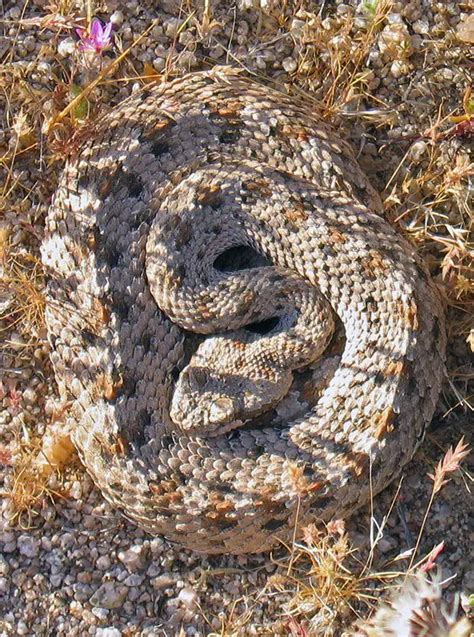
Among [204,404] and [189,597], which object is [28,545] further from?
[204,404]

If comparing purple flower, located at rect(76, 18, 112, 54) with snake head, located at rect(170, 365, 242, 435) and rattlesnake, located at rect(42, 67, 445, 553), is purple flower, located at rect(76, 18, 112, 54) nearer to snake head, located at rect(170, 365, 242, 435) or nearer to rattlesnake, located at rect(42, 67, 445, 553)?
rattlesnake, located at rect(42, 67, 445, 553)

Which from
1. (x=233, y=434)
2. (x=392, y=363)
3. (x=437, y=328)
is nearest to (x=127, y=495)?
(x=233, y=434)

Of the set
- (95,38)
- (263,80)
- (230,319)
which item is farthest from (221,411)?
(95,38)

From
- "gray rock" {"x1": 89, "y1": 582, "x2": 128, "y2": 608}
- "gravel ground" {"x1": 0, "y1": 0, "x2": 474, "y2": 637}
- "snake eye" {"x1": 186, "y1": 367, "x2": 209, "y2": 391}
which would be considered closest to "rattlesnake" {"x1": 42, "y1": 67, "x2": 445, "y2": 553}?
"snake eye" {"x1": 186, "y1": 367, "x2": 209, "y2": 391}

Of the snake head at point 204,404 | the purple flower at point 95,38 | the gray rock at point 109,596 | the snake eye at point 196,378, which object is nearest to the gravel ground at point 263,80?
the gray rock at point 109,596

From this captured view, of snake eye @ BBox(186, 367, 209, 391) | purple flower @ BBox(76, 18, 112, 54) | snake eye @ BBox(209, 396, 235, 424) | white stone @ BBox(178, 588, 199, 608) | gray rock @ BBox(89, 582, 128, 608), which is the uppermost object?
purple flower @ BBox(76, 18, 112, 54)

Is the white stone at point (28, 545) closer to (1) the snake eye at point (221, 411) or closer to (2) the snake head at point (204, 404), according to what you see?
(2) the snake head at point (204, 404)

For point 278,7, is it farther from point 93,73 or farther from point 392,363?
point 392,363
